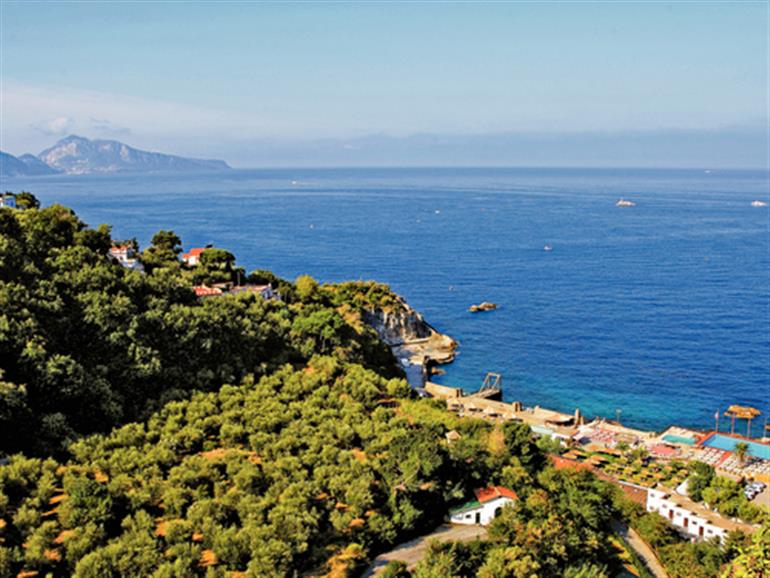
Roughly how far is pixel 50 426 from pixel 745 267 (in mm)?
85321

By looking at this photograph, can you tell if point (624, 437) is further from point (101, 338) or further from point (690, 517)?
point (101, 338)

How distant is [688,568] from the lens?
23.1m

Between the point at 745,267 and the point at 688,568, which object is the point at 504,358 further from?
the point at 745,267

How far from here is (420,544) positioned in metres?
22.1

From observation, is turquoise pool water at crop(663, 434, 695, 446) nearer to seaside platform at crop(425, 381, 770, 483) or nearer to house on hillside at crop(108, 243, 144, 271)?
seaside platform at crop(425, 381, 770, 483)

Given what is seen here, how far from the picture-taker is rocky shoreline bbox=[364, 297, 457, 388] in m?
56.0

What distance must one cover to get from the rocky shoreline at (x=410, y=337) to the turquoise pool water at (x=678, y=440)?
19131 mm

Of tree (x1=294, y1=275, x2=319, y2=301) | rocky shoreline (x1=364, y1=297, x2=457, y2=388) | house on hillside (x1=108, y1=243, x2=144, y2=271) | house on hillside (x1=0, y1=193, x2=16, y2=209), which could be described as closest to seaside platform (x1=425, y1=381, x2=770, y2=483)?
rocky shoreline (x1=364, y1=297, x2=457, y2=388)

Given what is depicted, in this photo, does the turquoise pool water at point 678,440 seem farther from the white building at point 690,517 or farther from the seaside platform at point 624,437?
the white building at point 690,517

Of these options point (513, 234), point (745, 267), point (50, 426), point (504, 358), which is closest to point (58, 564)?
point (50, 426)

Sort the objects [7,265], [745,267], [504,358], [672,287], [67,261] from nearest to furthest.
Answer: [7,265], [67,261], [504,358], [672,287], [745,267]

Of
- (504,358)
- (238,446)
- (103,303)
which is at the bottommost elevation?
(504,358)

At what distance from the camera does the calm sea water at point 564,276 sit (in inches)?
2007

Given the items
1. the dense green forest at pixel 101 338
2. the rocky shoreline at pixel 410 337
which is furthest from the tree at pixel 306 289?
the dense green forest at pixel 101 338
